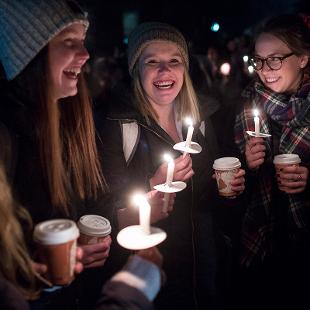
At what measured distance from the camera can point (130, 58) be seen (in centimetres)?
349

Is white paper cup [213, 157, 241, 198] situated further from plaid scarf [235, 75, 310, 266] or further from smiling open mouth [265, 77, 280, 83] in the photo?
smiling open mouth [265, 77, 280, 83]

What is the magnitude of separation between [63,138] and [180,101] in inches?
54.2

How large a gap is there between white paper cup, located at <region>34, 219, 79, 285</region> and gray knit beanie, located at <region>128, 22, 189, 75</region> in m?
2.01

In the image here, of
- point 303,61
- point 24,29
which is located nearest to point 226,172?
point 303,61

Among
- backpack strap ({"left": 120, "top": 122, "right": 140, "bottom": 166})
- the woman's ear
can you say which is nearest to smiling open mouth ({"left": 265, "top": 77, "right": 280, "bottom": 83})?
the woman's ear

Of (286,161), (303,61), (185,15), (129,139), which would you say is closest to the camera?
(286,161)

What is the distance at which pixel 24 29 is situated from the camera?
7.24 feet

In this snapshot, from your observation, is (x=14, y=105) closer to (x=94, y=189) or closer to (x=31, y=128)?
(x=31, y=128)

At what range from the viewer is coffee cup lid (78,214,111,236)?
2.35 meters

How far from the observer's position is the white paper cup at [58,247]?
5.89 ft

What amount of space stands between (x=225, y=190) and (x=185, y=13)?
5108mm

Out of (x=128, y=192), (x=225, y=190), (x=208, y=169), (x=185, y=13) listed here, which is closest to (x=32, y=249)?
(x=128, y=192)

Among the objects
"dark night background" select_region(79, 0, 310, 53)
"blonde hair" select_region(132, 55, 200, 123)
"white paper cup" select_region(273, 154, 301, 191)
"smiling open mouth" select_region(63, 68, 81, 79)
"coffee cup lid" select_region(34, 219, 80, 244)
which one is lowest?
"coffee cup lid" select_region(34, 219, 80, 244)

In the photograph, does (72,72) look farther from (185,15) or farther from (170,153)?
(185,15)
